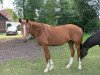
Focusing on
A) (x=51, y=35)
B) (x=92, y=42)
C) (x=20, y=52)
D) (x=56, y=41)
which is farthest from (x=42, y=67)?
(x=20, y=52)

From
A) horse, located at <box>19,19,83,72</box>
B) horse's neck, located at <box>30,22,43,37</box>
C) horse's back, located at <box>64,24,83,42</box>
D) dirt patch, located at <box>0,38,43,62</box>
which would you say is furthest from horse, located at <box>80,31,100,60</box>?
dirt patch, located at <box>0,38,43,62</box>

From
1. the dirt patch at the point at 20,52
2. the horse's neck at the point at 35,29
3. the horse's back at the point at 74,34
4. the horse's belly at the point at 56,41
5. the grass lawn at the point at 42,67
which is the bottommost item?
the dirt patch at the point at 20,52

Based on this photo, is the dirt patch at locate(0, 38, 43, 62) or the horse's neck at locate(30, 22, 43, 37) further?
the dirt patch at locate(0, 38, 43, 62)

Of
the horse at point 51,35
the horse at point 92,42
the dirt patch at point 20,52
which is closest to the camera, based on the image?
the horse at point 92,42

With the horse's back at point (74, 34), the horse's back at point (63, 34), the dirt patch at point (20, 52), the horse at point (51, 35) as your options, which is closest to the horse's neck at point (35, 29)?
the horse at point (51, 35)

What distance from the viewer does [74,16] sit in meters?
28.3

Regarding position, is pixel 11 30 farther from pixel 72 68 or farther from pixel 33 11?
pixel 72 68

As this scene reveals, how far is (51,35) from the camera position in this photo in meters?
9.09

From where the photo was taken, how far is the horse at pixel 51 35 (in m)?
8.79

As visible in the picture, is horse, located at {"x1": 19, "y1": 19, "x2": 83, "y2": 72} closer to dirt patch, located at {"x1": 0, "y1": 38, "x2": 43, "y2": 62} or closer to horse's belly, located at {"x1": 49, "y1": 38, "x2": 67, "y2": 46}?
horse's belly, located at {"x1": 49, "y1": 38, "x2": 67, "y2": 46}

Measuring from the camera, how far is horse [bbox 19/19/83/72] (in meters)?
8.79

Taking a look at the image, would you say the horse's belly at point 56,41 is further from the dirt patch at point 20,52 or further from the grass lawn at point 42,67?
the dirt patch at point 20,52

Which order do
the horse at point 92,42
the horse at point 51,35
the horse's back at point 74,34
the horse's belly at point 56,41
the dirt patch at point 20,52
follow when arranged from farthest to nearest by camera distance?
the dirt patch at point 20,52
the horse's back at point 74,34
the horse's belly at point 56,41
the horse at point 51,35
the horse at point 92,42

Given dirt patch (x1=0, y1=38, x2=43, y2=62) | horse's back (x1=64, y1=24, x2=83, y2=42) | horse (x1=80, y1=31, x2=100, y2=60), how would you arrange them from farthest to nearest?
dirt patch (x1=0, y1=38, x2=43, y2=62) < horse's back (x1=64, y1=24, x2=83, y2=42) < horse (x1=80, y1=31, x2=100, y2=60)
